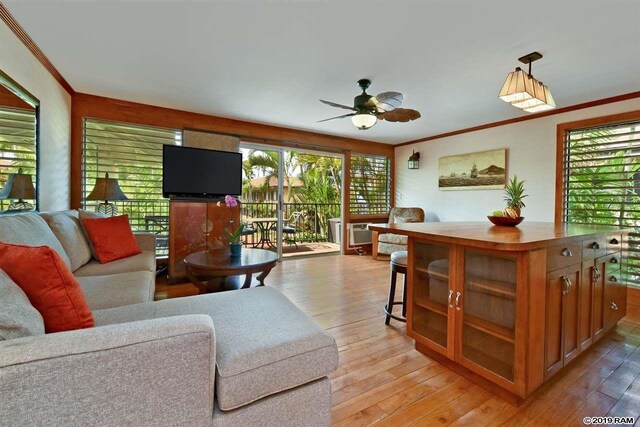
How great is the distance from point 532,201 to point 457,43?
115 inches

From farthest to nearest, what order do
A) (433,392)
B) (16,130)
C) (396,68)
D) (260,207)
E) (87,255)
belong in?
(260,207), (396,68), (87,255), (16,130), (433,392)

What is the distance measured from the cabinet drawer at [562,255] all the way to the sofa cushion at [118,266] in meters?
2.79

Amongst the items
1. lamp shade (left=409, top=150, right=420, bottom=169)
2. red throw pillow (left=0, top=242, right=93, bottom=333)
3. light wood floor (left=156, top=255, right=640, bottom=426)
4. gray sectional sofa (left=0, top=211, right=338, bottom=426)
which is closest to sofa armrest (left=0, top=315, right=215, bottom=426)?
gray sectional sofa (left=0, top=211, right=338, bottom=426)

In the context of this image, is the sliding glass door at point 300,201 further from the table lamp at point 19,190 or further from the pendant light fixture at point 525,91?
the pendant light fixture at point 525,91

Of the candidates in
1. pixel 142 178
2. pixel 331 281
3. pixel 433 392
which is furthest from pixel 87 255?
pixel 433 392

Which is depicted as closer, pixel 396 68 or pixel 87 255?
pixel 87 255

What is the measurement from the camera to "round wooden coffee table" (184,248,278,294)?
234 cm

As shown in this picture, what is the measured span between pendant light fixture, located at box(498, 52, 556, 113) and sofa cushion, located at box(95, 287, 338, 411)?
7.46 feet

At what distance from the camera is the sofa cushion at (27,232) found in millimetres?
1596

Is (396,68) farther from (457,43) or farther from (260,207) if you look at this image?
(260,207)

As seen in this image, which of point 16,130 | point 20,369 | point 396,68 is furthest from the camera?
point 396,68

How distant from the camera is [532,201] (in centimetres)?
420

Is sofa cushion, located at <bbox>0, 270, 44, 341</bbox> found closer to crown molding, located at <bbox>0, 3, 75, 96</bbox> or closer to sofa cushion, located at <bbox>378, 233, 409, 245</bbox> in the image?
crown molding, located at <bbox>0, 3, 75, 96</bbox>

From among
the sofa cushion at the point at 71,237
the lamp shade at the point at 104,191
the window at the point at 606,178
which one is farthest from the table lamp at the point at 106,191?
the window at the point at 606,178
